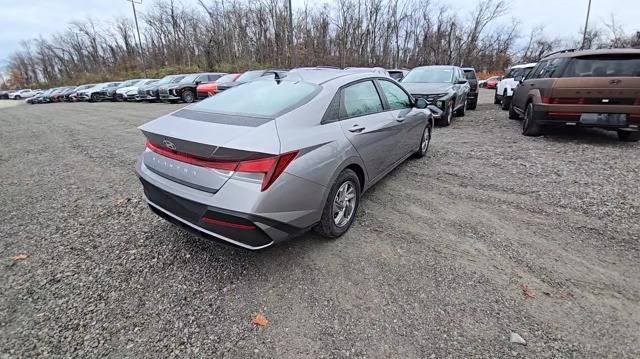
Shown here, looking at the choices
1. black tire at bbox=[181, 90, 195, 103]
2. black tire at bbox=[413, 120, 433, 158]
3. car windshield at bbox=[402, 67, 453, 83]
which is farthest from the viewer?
black tire at bbox=[181, 90, 195, 103]

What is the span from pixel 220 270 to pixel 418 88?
7449 mm

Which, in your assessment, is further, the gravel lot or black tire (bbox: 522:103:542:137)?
black tire (bbox: 522:103:542:137)

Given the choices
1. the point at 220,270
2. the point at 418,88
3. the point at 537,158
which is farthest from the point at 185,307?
the point at 418,88

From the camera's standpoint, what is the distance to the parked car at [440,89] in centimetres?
812

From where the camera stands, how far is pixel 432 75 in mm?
9398

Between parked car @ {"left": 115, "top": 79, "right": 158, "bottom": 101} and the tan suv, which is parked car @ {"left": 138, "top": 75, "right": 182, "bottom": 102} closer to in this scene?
parked car @ {"left": 115, "top": 79, "right": 158, "bottom": 101}

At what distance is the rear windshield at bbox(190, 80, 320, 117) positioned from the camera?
2.69m

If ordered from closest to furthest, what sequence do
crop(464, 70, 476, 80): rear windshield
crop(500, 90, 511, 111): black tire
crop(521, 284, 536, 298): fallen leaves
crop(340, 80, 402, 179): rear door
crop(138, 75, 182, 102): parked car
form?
crop(521, 284, 536, 298): fallen leaves < crop(340, 80, 402, 179): rear door < crop(500, 90, 511, 111): black tire < crop(464, 70, 476, 80): rear windshield < crop(138, 75, 182, 102): parked car

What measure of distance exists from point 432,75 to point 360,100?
701cm

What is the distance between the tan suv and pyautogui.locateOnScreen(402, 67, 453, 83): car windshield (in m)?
3.07

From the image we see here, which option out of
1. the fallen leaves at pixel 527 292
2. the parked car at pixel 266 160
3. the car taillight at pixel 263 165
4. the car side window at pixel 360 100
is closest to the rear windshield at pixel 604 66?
the car side window at pixel 360 100

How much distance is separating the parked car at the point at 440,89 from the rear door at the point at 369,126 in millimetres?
4034

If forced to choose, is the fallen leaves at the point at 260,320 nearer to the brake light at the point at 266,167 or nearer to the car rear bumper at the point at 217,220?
the car rear bumper at the point at 217,220

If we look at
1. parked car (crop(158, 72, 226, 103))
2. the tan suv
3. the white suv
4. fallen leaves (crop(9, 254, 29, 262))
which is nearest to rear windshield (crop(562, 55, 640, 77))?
the tan suv
